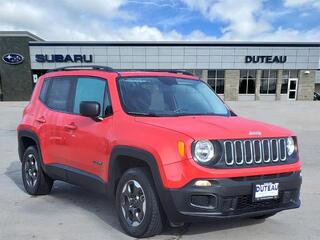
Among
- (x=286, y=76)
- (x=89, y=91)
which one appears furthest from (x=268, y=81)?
(x=89, y=91)

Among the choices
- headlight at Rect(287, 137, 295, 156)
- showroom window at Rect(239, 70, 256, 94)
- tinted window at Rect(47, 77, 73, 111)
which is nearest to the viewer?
headlight at Rect(287, 137, 295, 156)

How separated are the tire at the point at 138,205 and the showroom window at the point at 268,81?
137 ft

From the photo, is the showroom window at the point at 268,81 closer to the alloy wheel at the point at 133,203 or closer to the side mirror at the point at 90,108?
the side mirror at the point at 90,108

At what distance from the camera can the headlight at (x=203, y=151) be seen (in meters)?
3.75

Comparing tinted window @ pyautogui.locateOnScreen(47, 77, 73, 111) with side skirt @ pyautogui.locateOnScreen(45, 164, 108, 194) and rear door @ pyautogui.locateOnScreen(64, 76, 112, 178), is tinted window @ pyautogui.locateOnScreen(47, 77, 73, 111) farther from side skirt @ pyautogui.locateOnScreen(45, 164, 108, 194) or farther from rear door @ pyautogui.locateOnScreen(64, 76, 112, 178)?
side skirt @ pyautogui.locateOnScreen(45, 164, 108, 194)

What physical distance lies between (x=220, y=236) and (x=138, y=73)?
231cm

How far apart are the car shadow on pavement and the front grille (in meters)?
1.06

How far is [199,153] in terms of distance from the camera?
3771 mm

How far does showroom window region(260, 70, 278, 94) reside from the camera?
44188 mm

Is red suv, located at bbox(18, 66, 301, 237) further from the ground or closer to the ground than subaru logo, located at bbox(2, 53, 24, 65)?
closer to the ground

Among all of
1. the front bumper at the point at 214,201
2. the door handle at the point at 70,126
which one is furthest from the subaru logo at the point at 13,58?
the front bumper at the point at 214,201

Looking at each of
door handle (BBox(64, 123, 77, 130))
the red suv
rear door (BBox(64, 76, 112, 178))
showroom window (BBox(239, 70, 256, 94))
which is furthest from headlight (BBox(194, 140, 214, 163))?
showroom window (BBox(239, 70, 256, 94))

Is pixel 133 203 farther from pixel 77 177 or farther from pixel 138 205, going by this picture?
pixel 77 177

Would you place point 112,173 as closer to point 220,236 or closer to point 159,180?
point 159,180
